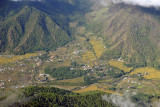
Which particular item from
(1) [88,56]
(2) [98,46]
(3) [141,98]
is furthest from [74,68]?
(3) [141,98]

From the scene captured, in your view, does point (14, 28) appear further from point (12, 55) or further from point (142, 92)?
point (142, 92)

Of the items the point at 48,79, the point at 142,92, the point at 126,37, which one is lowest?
the point at 142,92

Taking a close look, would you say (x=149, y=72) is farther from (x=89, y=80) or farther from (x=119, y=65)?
(x=89, y=80)

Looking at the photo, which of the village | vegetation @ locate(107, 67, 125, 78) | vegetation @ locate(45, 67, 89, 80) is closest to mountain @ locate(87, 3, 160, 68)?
the village

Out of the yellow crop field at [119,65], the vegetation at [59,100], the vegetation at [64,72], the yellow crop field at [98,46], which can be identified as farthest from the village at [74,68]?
the vegetation at [59,100]

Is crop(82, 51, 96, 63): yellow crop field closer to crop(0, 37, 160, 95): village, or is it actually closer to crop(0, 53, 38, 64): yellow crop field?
crop(0, 37, 160, 95): village

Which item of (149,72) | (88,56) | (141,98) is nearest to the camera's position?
(141,98)

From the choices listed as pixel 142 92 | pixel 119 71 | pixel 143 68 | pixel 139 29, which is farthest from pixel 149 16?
pixel 142 92

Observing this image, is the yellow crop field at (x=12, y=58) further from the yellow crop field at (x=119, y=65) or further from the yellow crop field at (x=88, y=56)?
the yellow crop field at (x=119, y=65)
